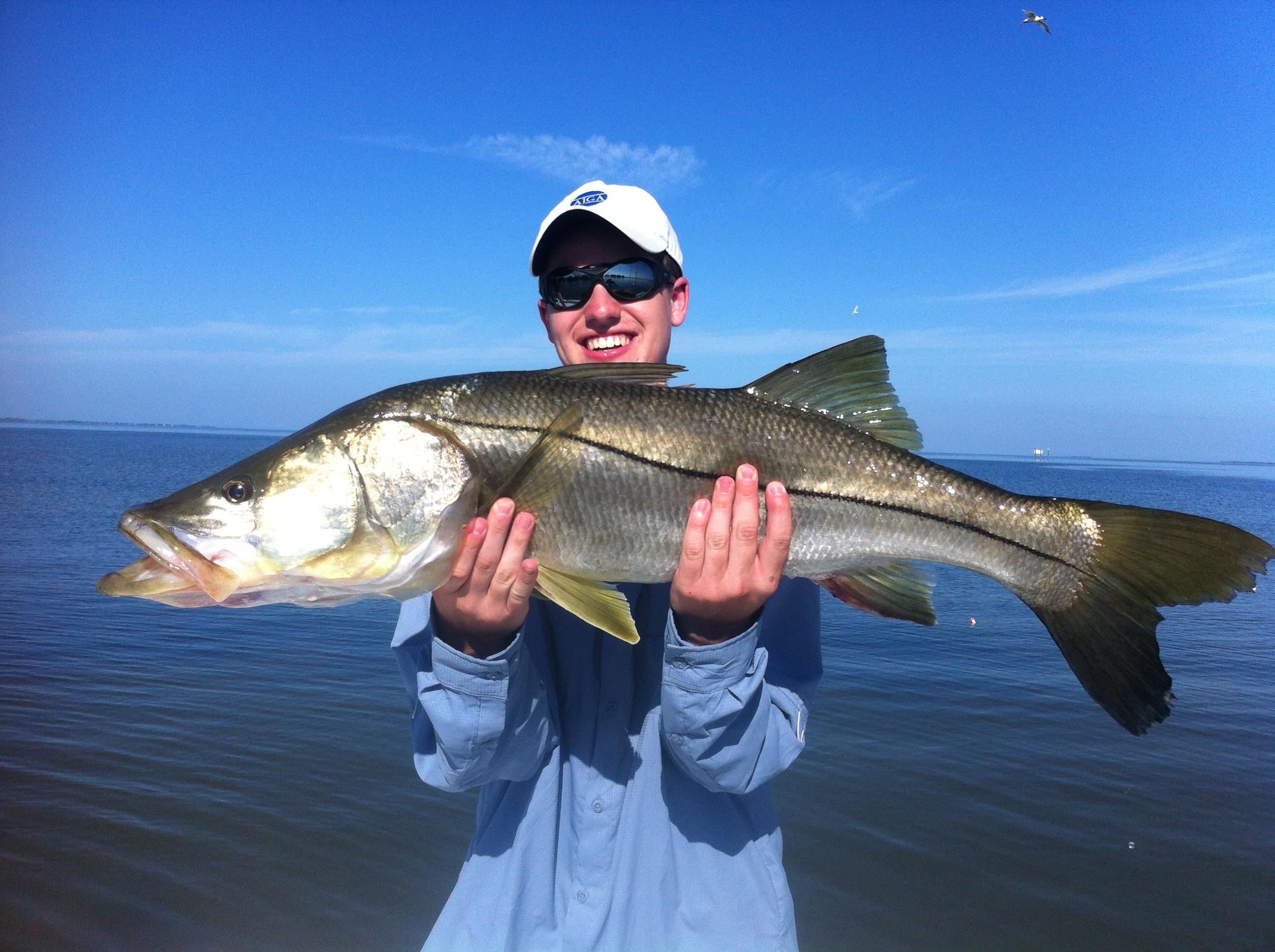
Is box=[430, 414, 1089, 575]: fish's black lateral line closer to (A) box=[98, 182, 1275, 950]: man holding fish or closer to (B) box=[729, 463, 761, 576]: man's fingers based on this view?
(A) box=[98, 182, 1275, 950]: man holding fish

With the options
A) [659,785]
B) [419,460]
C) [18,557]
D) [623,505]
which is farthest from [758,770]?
[18,557]

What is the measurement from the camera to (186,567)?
2.26 meters

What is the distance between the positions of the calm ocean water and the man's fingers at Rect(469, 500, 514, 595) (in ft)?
14.7

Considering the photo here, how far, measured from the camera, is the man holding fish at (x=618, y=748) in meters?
2.29

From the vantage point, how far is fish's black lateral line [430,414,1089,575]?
2479 millimetres

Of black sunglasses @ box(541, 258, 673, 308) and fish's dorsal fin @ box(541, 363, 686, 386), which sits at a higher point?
black sunglasses @ box(541, 258, 673, 308)

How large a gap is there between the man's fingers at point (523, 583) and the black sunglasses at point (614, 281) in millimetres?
1370

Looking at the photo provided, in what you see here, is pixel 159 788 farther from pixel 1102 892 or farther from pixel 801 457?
pixel 1102 892

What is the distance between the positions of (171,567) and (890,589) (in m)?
2.33

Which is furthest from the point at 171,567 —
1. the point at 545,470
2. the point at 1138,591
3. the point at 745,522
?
the point at 1138,591

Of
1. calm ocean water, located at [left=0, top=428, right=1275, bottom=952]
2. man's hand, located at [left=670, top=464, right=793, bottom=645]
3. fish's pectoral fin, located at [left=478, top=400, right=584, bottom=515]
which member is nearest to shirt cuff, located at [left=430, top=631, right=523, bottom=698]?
fish's pectoral fin, located at [left=478, top=400, right=584, bottom=515]

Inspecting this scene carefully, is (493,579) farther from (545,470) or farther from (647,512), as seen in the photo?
(647,512)

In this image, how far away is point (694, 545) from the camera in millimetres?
2404

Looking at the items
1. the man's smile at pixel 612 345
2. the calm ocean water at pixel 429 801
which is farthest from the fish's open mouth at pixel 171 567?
the calm ocean water at pixel 429 801
